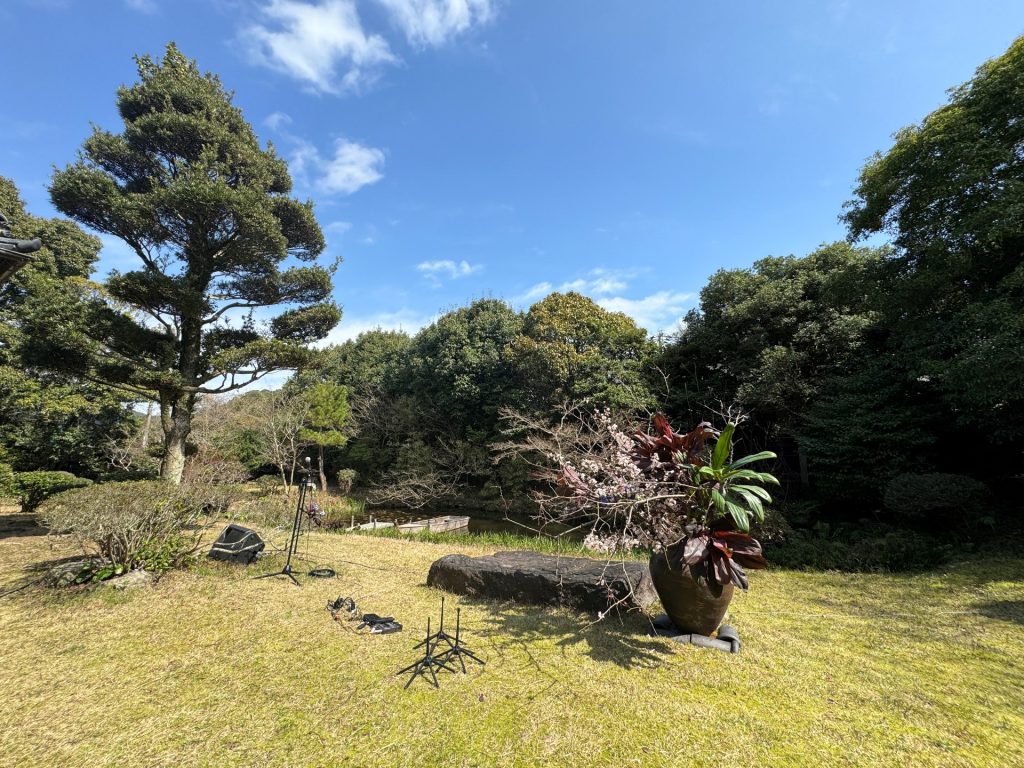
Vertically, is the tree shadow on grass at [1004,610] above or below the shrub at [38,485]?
below

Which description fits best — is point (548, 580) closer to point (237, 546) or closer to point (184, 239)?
point (237, 546)

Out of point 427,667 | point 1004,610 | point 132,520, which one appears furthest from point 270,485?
point 1004,610

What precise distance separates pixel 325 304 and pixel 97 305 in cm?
418

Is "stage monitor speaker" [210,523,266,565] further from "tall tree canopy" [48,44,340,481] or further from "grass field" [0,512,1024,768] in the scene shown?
"tall tree canopy" [48,44,340,481]

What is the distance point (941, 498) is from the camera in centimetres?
629

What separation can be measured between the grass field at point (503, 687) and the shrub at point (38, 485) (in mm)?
4860

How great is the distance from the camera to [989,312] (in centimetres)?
579

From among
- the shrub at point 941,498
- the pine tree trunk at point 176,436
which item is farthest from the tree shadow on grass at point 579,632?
the pine tree trunk at point 176,436

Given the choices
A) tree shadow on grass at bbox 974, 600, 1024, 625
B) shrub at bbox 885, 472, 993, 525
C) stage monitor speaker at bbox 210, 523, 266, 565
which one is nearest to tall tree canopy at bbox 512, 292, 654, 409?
shrub at bbox 885, 472, 993, 525

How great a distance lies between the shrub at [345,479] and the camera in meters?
17.2

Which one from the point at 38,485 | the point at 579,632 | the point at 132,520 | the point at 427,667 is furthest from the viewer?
the point at 38,485

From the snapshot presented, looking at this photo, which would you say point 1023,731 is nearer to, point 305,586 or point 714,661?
point 714,661

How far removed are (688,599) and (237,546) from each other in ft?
19.6

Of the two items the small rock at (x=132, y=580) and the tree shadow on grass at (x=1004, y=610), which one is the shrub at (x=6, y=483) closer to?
the small rock at (x=132, y=580)
